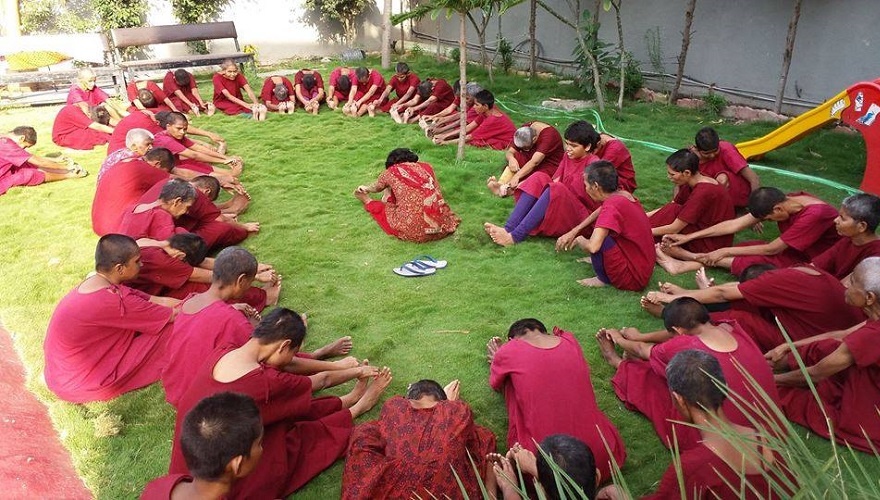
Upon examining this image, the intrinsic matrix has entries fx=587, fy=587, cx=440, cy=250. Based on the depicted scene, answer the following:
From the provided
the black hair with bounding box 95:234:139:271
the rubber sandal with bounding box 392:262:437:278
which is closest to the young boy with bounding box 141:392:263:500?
the black hair with bounding box 95:234:139:271

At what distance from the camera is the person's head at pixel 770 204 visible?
4312 millimetres

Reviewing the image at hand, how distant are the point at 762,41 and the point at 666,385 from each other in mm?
7534

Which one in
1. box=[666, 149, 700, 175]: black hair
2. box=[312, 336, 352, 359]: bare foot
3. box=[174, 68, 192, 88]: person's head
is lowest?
box=[312, 336, 352, 359]: bare foot

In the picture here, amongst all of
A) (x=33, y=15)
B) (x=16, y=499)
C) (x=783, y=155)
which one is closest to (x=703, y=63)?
(x=783, y=155)

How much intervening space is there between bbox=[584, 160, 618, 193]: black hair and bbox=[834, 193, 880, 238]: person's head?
1468mm

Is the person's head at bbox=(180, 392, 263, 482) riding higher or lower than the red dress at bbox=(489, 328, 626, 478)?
higher

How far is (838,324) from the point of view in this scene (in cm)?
339

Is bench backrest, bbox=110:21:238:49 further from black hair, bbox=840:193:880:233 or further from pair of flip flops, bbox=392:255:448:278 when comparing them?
black hair, bbox=840:193:880:233

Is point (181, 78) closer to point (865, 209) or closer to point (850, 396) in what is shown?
point (865, 209)

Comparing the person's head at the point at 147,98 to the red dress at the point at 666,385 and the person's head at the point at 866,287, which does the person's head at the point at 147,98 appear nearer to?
the red dress at the point at 666,385

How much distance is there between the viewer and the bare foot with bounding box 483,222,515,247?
17.3 ft

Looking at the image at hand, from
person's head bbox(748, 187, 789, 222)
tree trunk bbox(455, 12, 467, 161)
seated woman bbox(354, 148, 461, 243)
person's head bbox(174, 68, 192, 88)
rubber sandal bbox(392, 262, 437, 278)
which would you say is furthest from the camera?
person's head bbox(174, 68, 192, 88)

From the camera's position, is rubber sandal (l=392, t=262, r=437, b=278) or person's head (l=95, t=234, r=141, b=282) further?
rubber sandal (l=392, t=262, r=437, b=278)

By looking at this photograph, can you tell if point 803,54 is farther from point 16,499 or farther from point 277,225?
point 16,499
